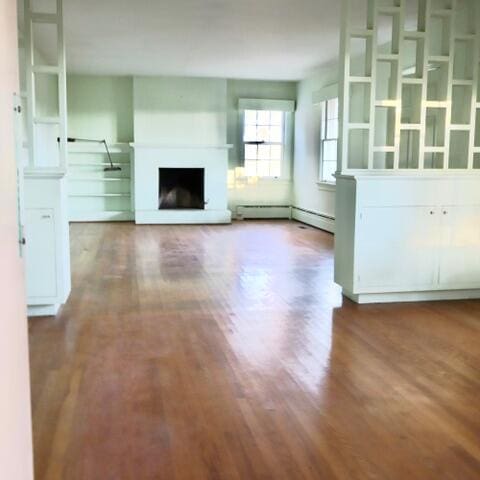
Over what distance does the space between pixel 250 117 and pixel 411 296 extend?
688cm

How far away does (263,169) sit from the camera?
11398 millimetres

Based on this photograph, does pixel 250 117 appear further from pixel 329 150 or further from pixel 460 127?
pixel 460 127

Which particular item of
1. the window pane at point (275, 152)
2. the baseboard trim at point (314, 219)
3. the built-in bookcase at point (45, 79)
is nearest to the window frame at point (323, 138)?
the baseboard trim at point (314, 219)

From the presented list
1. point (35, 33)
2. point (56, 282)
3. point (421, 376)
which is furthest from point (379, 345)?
point (35, 33)

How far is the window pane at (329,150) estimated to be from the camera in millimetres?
9539

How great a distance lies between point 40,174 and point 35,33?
134 inches

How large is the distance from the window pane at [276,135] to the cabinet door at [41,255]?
24.2 feet

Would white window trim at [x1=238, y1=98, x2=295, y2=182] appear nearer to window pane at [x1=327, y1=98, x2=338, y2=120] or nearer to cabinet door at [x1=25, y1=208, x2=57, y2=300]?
window pane at [x1=327, y1=98, x2=338, y2=120]

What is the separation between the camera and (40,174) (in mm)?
4371

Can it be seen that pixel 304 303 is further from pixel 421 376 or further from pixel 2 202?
pixel 2 202

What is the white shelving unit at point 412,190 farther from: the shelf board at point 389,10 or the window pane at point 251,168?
the window pane at point 251,168

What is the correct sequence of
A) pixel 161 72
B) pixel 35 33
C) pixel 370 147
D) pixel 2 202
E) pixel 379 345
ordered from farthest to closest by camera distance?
pixel 161 72 → pixel 35 33 → pixel 370 147 → pixel 379 345 → pixel 2 202

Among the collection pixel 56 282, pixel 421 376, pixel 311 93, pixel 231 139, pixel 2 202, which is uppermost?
pixel 311 93

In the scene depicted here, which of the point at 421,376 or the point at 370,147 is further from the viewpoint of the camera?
the point at 370,147
